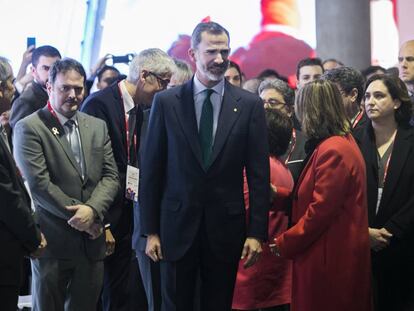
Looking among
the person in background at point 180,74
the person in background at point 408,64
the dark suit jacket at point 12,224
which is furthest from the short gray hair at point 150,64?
the person in background at point 408,64

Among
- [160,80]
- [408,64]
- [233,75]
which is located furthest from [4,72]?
[408,64]

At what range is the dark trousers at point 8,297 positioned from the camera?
10.8 ft

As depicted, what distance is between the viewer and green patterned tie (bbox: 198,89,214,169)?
3439 mm

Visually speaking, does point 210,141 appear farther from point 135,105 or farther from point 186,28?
point 186,28

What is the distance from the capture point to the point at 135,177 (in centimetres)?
425

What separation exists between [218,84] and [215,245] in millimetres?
727

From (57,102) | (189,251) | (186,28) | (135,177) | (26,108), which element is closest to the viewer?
(189,251)

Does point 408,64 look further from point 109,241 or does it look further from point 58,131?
point 58,131

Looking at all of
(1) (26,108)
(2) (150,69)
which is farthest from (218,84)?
(1) (26,108)

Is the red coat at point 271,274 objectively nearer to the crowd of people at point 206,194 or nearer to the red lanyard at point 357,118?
the crowd of people at point 206,194

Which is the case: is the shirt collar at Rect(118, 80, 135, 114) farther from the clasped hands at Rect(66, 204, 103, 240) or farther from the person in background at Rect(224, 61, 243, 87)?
the person in background at Rect(224, 61, 243, 87)

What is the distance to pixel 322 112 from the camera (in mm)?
3701

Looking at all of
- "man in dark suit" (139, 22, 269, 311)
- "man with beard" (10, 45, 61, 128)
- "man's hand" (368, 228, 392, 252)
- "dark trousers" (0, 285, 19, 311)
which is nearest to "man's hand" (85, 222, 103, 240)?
"man in dark suit" (139, 22, 269, 311)

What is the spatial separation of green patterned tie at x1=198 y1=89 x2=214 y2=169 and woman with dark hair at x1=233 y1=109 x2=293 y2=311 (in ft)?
1.92
